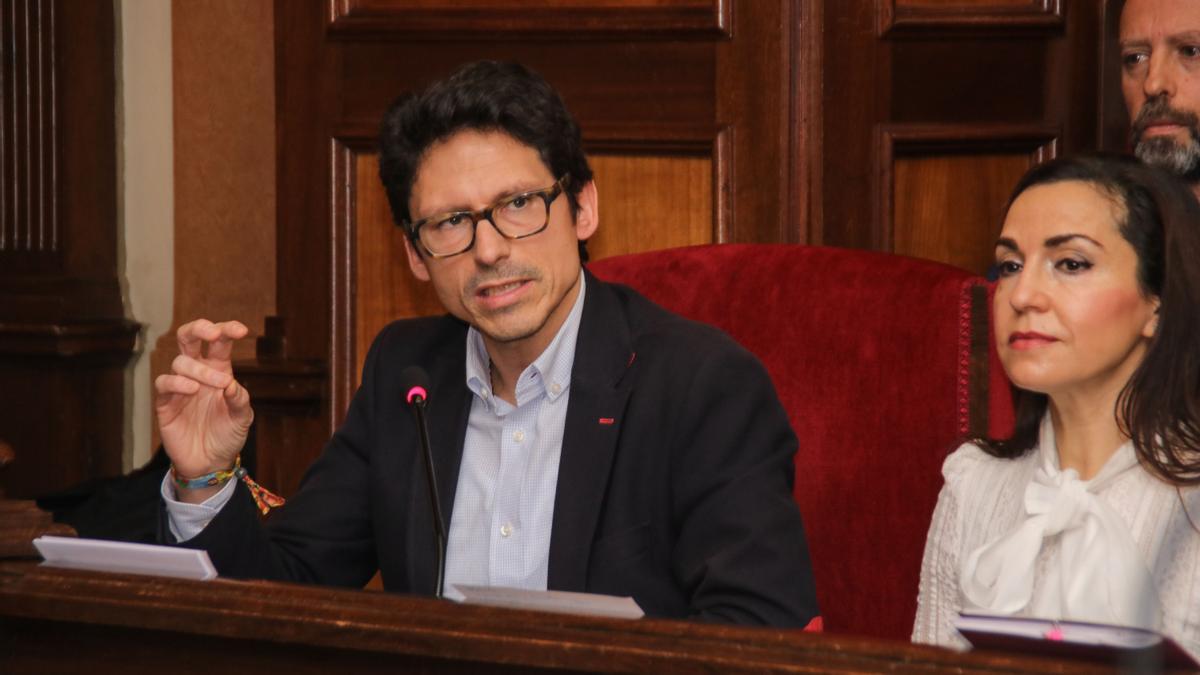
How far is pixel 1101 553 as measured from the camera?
5.93 feet

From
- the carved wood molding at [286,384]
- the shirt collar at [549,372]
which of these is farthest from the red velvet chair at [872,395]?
the carved wood molding at [286,384]

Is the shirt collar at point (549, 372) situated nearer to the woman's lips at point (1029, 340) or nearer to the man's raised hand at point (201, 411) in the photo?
the man's raised hand at point (201, 411)

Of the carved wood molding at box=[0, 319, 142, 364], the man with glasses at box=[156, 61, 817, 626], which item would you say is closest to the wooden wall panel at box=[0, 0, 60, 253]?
the carved wood molding at box=[0, 319, 142, 364]

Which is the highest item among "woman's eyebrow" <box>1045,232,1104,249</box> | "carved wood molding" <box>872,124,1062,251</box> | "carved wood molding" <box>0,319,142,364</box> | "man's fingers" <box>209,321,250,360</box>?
"carved wood molding" <box>872,124,1062,251</box>

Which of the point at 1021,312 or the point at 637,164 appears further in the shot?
the point at 637,164

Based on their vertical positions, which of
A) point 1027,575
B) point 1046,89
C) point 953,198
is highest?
point 1046,89

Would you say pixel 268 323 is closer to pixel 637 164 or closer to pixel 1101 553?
pixel 637 164

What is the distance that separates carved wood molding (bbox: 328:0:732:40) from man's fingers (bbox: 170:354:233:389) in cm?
132

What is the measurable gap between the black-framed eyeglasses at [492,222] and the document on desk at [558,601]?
0.73 meters

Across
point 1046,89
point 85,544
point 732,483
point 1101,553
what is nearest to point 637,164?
point 1046,89

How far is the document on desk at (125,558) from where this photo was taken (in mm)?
1475

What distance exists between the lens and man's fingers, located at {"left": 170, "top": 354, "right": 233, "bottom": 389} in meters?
1.89

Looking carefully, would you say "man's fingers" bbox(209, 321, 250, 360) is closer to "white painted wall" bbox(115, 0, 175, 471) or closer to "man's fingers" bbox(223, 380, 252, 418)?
"man's fingers" bbox(223, 380, 252, 418)

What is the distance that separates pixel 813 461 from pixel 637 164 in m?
0.93
